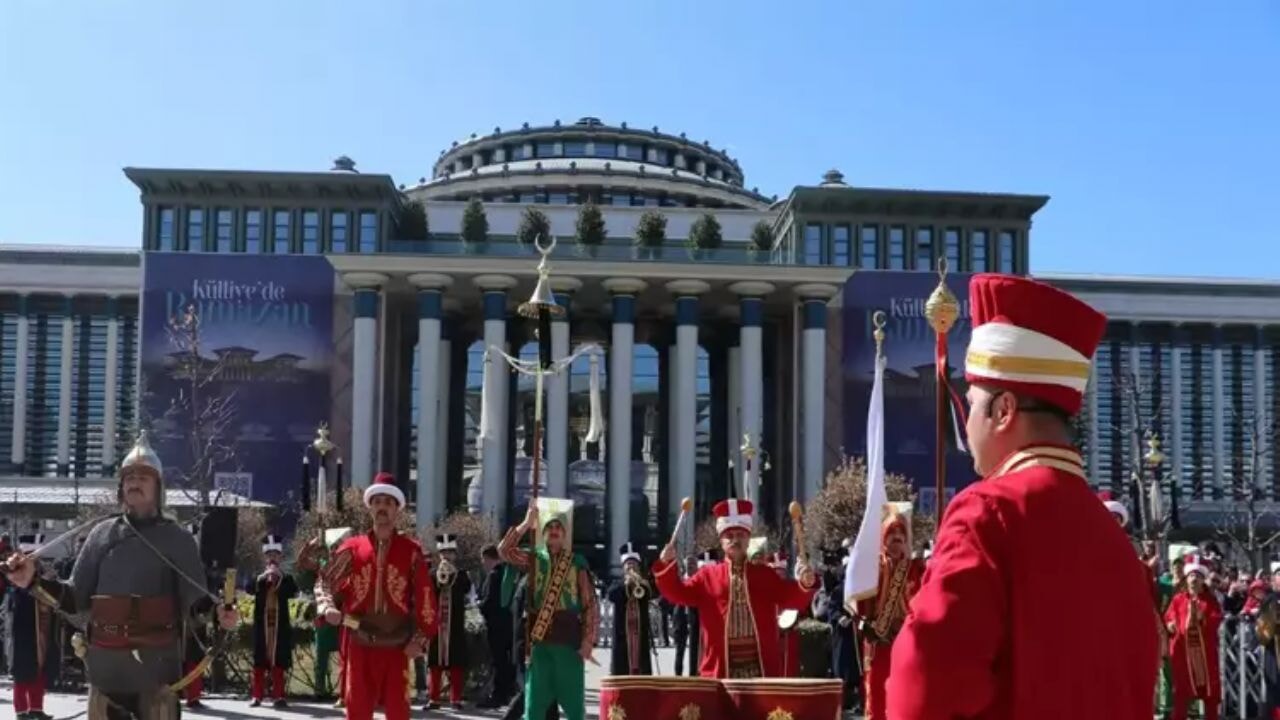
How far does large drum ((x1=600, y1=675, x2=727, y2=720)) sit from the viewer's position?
8461 millimetres

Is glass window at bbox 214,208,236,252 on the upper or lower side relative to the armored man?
upper

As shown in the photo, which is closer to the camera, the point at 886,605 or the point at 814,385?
the point at 886,605

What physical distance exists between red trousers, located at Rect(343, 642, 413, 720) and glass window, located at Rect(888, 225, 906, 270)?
6027 cm

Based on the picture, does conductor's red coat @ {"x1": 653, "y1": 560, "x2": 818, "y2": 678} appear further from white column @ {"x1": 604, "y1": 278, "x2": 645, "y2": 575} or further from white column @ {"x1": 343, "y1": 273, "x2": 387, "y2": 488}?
white column @ {"x1": 604, "y1": 278, "x2": 645, "y2": 575}

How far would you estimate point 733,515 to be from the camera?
35.9 feet

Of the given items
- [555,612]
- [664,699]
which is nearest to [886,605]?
[555,612]

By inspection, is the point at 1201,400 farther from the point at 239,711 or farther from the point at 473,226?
the point at 239,711

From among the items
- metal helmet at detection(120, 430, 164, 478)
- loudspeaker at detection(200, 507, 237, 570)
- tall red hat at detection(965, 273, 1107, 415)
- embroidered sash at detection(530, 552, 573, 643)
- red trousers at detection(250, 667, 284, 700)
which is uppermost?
tall red hat at detection(965, 273, 1107, 415)

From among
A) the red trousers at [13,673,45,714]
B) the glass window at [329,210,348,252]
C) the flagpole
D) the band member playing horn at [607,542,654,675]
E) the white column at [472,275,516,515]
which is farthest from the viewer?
the glass window at [329,210,348,252]

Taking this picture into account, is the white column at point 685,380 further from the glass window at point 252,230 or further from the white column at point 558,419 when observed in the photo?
the glass window at point 252,230

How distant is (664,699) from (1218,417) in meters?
79.2

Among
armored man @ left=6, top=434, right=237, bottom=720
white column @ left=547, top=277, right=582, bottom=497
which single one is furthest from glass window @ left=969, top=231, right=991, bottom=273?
armored man @ left=6, top=434, right=237, bottom=720

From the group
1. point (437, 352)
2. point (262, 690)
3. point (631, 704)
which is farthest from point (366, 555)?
point (437, 352)

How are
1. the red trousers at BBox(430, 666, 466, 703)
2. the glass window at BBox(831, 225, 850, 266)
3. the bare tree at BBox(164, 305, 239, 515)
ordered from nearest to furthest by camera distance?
the red trousers at BBox(430, 666, 466, 703), the bare tree at BBox(164, 305, 239, 515), the glass window at BBox(831, 225, 850, 266)
